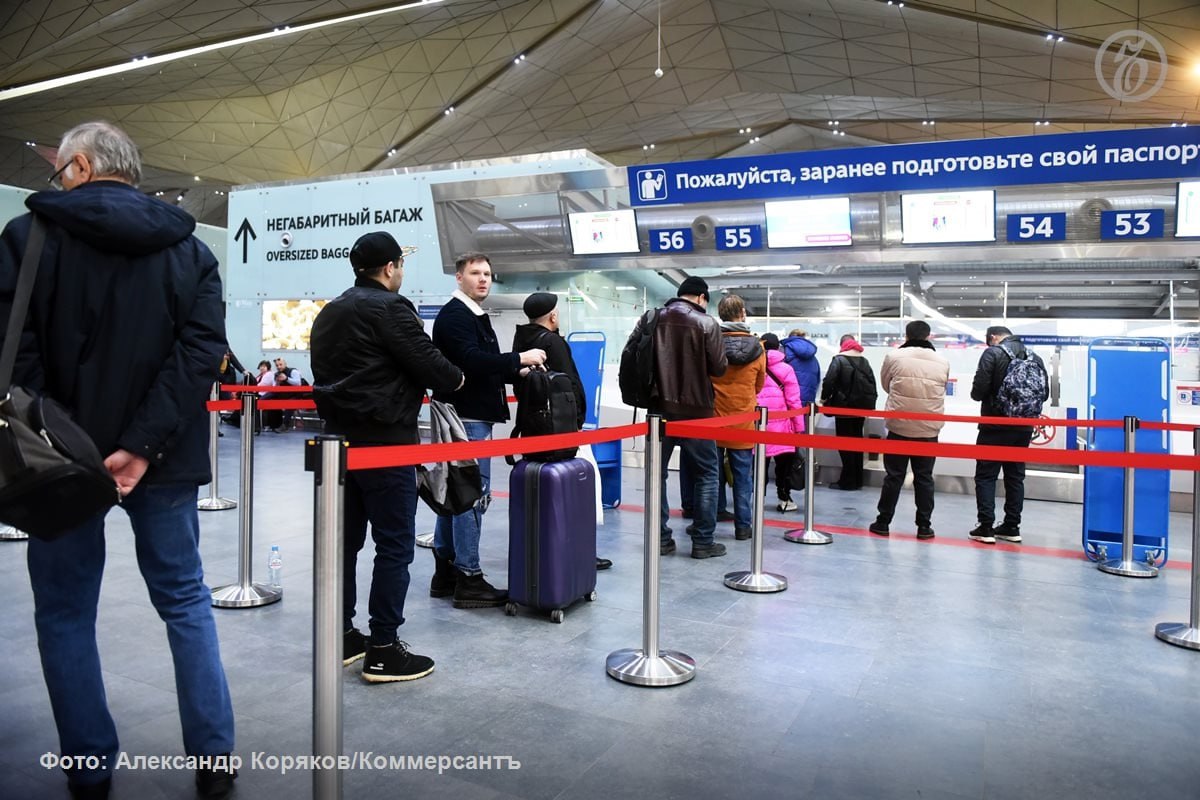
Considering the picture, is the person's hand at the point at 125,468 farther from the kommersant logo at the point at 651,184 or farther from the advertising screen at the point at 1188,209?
the advertising screen at the point at 1188,209

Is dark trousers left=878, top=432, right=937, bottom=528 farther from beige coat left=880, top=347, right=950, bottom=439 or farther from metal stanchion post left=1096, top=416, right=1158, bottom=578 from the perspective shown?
metal stanchion post left=1096, top=416, right=1158, bottom=578

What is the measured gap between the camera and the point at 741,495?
6.11 meters

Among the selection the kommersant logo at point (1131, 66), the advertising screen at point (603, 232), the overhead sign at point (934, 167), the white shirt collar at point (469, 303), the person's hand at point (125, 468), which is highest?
the kommersant logo at point (1131, 66)

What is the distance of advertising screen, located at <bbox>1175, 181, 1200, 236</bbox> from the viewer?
7207 millimetres

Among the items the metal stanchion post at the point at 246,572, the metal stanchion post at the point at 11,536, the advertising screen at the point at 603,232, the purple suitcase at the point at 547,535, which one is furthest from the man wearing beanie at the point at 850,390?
the metal stanchion post at the point at 11,536

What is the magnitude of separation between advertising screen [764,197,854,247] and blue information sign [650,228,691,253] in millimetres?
993

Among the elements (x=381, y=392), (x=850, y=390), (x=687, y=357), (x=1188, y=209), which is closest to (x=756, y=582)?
(x=687, y=357)

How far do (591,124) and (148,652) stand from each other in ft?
67.0

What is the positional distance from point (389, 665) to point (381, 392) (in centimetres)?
106

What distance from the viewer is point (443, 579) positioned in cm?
434

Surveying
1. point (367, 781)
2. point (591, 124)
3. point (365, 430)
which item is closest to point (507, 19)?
point (591, 124)

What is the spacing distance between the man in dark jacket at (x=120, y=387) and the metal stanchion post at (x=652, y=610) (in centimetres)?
154

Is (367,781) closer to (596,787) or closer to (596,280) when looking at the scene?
(596,787)

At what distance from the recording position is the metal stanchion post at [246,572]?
4.03 meters
